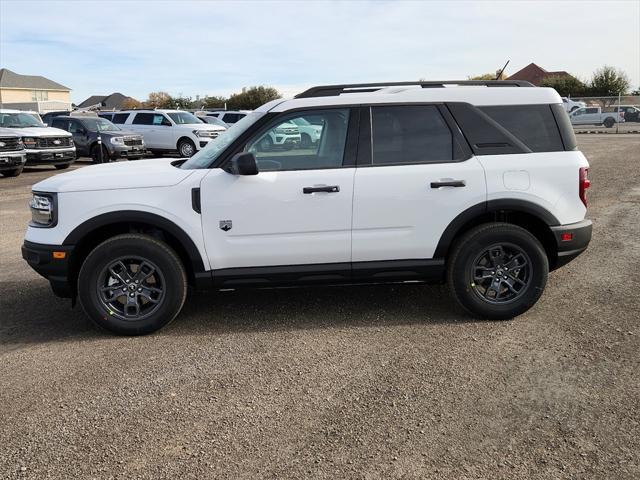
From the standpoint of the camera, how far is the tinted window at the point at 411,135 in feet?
15.8

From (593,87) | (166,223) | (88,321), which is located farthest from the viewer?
(593,87)

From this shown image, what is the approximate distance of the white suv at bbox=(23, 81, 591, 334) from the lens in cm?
461

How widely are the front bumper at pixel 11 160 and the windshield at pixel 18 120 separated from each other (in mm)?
2621

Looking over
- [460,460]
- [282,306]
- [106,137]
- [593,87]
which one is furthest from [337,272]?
[593,87]

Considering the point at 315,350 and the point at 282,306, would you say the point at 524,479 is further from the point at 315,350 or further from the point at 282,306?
the point at 282,306

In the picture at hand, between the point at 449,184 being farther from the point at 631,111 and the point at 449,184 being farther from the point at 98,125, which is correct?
the point at 631,111

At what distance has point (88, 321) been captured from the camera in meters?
5.12

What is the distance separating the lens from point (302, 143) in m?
4.77

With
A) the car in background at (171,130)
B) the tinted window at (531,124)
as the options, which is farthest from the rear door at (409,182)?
the car in background at (171,130)

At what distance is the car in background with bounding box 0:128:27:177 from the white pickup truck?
3120 cm

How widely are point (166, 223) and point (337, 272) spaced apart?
Result: 1.40 meters

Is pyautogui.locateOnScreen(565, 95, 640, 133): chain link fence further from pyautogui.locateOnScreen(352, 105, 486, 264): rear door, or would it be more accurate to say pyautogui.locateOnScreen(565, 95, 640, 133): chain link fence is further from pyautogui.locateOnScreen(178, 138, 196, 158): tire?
pyautogui.locateOnScreen(352, 105, 486, 264): rear door

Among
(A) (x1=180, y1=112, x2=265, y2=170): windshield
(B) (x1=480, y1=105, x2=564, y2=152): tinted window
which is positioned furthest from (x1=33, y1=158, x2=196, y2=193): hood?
(B) (x1=480, y1=105, x2=564, y2=152): tinted window

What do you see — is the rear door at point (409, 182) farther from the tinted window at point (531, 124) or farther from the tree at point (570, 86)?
the tree at point (570, 86)
